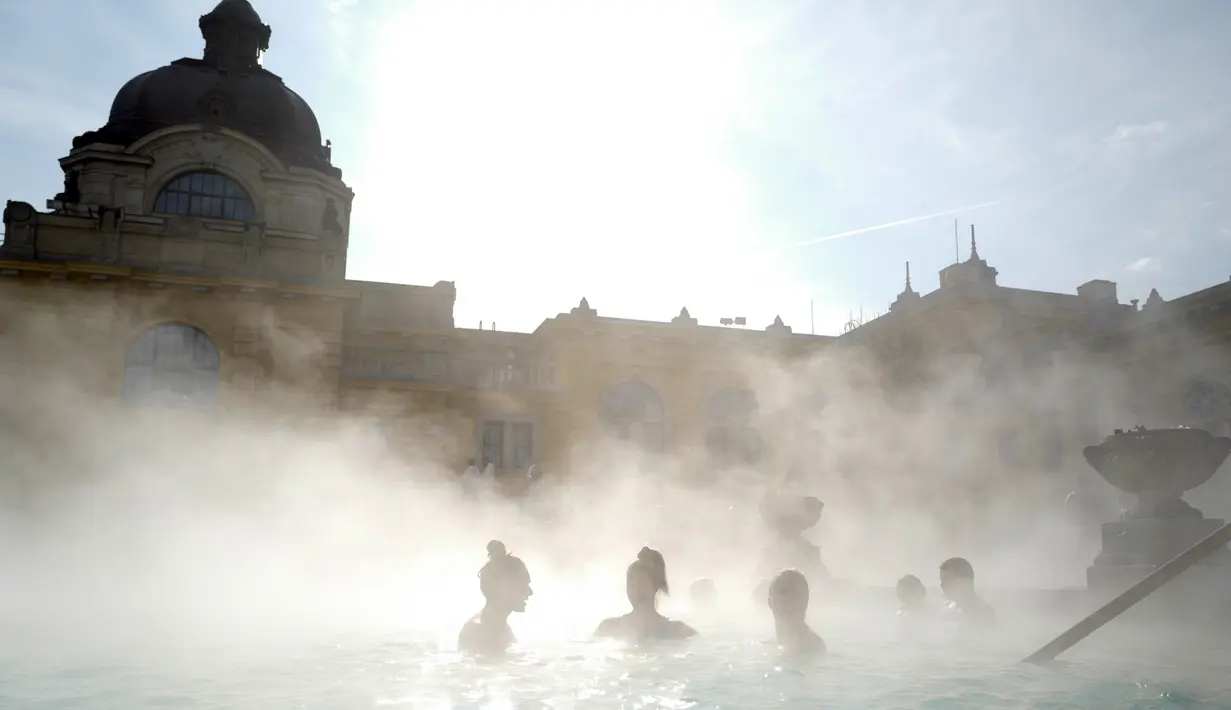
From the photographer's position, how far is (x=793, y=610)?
668cm

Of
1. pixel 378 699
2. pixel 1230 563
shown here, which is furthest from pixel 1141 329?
pixel 378 699

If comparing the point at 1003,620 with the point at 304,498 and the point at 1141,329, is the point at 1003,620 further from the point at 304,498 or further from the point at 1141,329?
the point at 1141,329

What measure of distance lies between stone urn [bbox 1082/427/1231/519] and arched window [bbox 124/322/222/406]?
65.2ft

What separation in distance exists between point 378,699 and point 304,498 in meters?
13.0

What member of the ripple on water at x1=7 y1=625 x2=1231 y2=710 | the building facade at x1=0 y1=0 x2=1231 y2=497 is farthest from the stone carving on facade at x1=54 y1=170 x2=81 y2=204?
the ripple on water at x1=7 y1=625 x2=1231 y2=710

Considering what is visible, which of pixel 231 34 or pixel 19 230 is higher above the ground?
pixel 231 34

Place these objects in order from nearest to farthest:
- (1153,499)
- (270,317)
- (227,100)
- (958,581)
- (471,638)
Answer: (471,638)
(958,581)
(1153,499)
(270,317)
(227,100)

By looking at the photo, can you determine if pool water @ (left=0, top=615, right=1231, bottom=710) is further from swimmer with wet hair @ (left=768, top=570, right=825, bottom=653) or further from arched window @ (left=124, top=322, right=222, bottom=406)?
arched window @ (left=124, top=322, right=222, bottom=406)

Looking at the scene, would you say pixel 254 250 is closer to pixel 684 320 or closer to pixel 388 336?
pixel 388 336

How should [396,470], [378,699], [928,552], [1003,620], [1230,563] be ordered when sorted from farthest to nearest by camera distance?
1. [396,470]
2. [928,552]
3. [1003,620]
4. [1230,563]
5. [378,699]

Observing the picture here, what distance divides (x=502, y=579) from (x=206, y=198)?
2198cm

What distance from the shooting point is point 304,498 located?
666 inches

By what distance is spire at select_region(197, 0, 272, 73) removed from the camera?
28500 millimetres

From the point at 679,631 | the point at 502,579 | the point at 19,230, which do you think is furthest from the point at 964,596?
the point at 19,230
